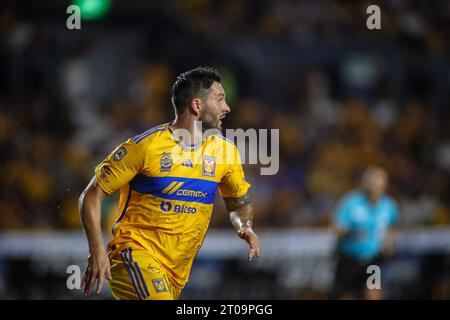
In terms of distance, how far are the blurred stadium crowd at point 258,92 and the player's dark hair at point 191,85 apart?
20.0 feet

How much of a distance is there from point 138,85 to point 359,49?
5.00 m

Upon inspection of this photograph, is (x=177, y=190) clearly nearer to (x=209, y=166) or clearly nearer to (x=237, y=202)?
(x=209, y=166)

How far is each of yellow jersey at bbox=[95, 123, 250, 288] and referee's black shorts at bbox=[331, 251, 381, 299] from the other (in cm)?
485

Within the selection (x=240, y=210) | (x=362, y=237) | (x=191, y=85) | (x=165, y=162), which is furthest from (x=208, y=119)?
(x=362, y=237)

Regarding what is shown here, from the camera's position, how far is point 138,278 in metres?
5.19

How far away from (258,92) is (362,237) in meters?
6.35

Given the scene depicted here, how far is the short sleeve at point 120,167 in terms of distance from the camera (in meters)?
5.19

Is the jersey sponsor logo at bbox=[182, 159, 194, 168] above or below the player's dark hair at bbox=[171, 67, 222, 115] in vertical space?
below

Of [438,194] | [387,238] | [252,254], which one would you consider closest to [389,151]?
[438,194]

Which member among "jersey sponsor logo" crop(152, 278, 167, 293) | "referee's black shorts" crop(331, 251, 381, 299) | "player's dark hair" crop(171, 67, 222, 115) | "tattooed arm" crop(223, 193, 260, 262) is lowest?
"referee's black shorts" crop(331, 251, 381, 299)

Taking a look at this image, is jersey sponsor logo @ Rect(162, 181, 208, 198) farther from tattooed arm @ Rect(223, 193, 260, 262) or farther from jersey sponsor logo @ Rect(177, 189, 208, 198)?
tattooed arm @ Rect(223, 193, 260, 262)

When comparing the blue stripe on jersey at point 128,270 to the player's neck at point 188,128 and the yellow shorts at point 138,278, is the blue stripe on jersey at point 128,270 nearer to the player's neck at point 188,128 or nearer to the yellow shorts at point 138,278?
the yellow shorts at point 138,278

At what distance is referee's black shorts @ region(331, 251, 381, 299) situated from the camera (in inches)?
392

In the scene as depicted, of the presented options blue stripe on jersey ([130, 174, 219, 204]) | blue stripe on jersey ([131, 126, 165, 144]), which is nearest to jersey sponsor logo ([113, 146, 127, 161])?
blue stripe on jersey ([131, 126, 165, 144])
